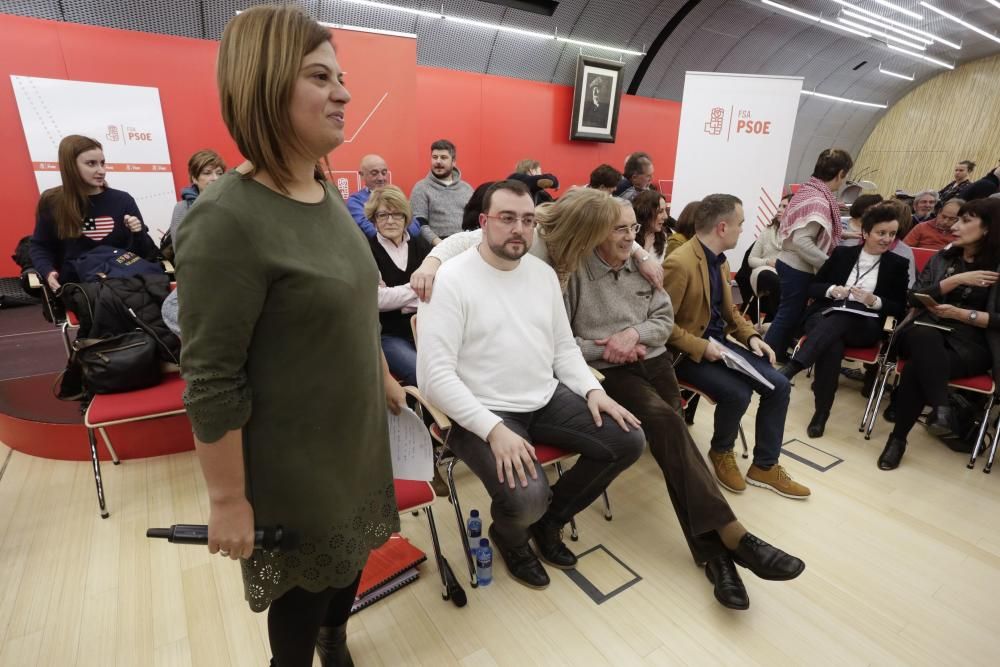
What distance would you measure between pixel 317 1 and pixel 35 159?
3.71m

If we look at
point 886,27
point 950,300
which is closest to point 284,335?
point 950,300

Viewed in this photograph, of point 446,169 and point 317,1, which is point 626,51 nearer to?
point 317,1

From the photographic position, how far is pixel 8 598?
188 centimetres

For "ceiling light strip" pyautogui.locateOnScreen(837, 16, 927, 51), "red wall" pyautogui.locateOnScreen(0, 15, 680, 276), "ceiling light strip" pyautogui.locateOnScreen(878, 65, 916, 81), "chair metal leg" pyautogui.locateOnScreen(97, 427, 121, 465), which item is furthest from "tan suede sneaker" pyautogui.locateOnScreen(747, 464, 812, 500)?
"ceiling light strip" pyautogui.locateOnScreen(878, 65, 916, 81)

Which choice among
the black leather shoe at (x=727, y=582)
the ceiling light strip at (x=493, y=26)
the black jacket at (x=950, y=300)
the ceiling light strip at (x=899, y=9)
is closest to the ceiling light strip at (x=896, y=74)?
the ceiling light strip at (x=899, y=9)

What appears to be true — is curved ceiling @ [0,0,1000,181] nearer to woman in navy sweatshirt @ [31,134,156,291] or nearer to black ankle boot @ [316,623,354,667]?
woman in navy sweatshirt @ [31,134,156,291]

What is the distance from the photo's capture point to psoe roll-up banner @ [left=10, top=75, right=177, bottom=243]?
192 inches

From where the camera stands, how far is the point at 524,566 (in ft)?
6.64

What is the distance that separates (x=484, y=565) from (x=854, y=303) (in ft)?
9.77

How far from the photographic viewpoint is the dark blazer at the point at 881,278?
329 centimetres

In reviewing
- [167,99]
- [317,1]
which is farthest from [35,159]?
[317,1]

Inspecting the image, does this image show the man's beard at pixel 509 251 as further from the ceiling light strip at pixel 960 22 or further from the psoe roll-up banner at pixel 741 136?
the ceiling light strip at pixel 960 22

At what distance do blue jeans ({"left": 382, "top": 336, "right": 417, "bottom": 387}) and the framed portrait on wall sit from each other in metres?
7.36

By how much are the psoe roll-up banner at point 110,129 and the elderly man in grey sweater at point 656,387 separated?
17.1 ft
